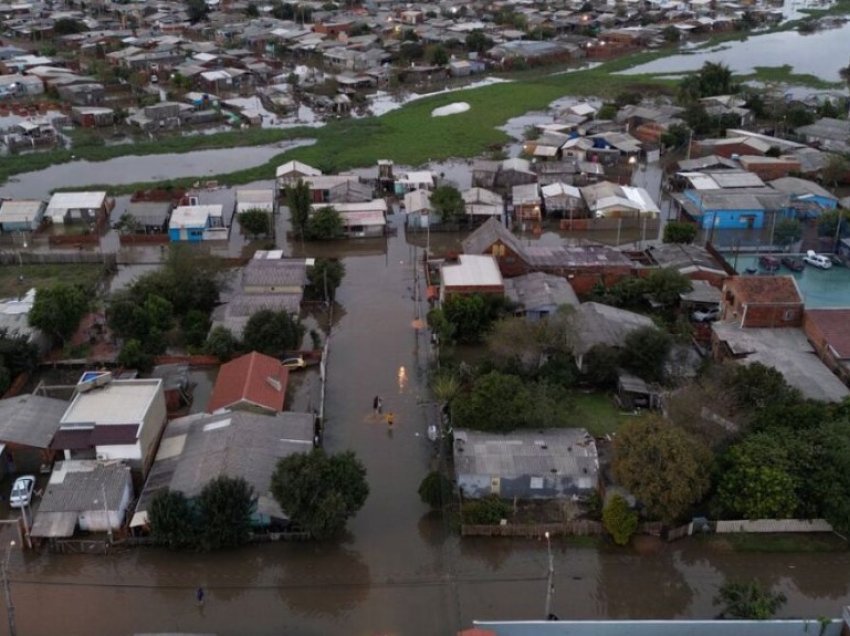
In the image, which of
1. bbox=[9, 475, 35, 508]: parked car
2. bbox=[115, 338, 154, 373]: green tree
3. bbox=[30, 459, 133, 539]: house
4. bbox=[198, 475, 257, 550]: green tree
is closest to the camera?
bbox=[198, 475, 257, 550]: green tree

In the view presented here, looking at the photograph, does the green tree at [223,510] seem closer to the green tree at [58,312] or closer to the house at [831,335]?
the green tree at [58,312]

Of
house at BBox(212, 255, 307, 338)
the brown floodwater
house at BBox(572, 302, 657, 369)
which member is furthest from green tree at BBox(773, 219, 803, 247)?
house at BBox(212, 255, 307, 338)

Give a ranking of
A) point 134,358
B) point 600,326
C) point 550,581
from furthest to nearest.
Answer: point 600,326
point 134,358
point 550,581

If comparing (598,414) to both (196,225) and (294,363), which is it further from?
(196,225)

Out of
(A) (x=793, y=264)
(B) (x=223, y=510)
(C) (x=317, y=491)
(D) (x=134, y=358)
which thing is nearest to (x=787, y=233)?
(A) (x=793, y=264)

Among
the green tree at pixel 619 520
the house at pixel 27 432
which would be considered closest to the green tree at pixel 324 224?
the house at pixel 27 432

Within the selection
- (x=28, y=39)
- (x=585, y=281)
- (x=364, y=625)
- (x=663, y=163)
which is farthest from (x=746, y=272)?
(x=28, y=39)

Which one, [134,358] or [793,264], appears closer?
[134,358]

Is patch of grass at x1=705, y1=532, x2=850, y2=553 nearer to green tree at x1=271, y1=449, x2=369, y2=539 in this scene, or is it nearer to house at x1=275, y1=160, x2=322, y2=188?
green tree at x1=271, y1=449, x2=369, y2=539

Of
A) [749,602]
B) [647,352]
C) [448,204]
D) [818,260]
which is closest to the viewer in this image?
[749,602]
